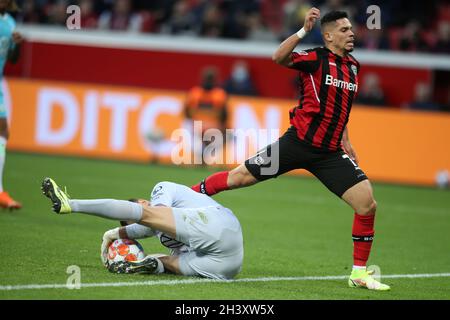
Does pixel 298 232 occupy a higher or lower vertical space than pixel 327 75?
lower

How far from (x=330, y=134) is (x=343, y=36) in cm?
88

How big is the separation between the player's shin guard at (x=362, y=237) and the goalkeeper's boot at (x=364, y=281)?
3.2 inches

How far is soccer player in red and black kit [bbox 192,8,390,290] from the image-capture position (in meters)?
7.72

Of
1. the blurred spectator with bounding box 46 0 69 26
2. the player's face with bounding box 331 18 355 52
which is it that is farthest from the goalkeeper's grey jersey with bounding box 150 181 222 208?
the blurred spectator with bounding box 46 0 69 26

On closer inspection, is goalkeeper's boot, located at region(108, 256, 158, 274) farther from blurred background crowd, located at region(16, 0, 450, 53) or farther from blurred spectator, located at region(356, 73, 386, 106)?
blurred background crowd, located at region(16, 0, 450, 53)

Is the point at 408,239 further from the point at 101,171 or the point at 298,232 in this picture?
the point at 101,171

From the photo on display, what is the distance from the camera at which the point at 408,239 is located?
11.4 meters

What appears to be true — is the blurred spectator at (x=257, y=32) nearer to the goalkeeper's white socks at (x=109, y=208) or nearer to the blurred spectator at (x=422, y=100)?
the blurred spectator at (x=422, y=100)

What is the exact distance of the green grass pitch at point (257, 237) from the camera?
23.2 feet

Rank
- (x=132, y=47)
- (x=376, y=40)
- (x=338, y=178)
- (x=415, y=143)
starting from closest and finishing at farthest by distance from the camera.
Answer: (x=338, y=178)
(x=415, y=143)
(x=376, y=40)
(x=132, y=47)

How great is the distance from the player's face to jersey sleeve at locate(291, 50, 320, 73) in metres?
0.25

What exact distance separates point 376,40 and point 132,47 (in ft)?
21.0

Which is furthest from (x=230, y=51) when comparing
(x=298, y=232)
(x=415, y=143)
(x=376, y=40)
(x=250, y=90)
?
(x=298, y=232)

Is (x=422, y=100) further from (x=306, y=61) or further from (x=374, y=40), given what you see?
(x=306, y=61)
